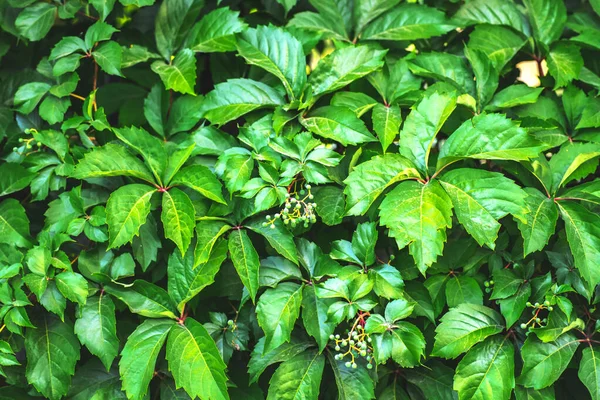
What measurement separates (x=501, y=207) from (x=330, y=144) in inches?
20.5

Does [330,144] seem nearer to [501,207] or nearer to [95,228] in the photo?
[501,207]

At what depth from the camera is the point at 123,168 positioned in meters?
1.42

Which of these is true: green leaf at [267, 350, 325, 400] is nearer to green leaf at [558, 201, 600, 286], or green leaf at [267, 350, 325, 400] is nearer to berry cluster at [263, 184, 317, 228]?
berry cluster at [263, 184, 317, 228]

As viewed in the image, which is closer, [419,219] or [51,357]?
[419,219]

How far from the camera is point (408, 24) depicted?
1.70 meters

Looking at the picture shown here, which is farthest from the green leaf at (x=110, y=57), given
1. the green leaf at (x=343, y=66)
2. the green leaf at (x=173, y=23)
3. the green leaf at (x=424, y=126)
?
the green leaf at (x=424, y=126)

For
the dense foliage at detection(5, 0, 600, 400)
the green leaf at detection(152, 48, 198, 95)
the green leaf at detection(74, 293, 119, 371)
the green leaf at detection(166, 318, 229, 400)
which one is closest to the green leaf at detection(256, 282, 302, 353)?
the dense foliage at detection(5, 0, 600, 400)

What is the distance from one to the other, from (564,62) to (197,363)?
1200 mm

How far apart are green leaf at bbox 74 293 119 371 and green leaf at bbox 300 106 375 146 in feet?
2.12

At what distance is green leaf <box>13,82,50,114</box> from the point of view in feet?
5.48

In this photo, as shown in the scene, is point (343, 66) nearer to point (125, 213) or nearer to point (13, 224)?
point (125, 213)

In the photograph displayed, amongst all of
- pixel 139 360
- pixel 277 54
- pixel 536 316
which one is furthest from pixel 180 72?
pixel 536 316

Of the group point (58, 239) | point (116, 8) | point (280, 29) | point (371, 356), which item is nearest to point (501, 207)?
point (371, 356)

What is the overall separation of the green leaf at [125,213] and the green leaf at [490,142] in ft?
2.19
